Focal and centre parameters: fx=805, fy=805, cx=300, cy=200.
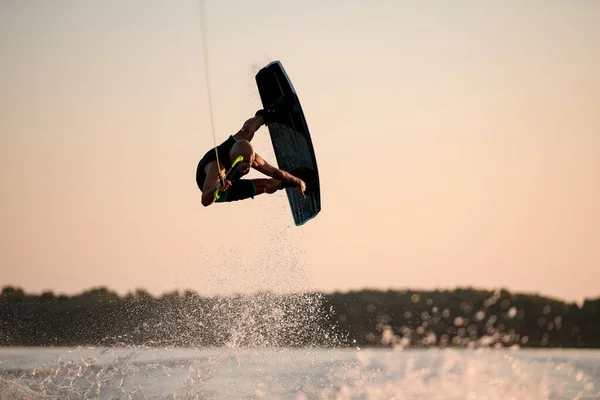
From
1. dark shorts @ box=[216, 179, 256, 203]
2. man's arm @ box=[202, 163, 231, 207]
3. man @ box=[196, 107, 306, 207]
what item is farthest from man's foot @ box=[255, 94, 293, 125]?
man's arm @ box=[202, 163, 231, 207]

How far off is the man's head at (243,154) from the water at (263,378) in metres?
3.73

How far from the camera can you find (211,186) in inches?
342

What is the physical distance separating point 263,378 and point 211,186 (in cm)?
556

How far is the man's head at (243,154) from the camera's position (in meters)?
8.78

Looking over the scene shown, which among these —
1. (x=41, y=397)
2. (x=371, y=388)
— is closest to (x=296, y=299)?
(x=371, y=388)

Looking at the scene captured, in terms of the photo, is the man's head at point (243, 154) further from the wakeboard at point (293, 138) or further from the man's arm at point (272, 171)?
the wakeboard at point (293, 138)

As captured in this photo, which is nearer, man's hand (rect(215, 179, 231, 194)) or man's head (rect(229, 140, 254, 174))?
man's hand (rect(215, 179, 231, 194))

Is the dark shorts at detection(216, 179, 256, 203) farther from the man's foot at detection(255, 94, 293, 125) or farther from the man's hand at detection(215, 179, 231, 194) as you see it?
the man's foot at detection(255, 94, 293, 125)

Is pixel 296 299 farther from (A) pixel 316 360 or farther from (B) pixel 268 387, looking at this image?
(A) pixel 316 360

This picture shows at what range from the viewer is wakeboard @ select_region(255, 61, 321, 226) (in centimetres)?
1046

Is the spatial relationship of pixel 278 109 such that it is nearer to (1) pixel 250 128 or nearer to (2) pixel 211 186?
(1) pixel 250 128

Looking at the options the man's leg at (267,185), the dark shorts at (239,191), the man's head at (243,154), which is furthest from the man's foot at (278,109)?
the man's head at (243,154)

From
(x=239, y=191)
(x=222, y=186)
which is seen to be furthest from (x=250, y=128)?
(x=222, y=186)

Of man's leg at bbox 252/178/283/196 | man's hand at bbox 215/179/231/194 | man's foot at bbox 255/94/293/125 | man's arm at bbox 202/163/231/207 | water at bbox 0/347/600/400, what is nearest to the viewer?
man's hand at bbox 215/179/231/194
